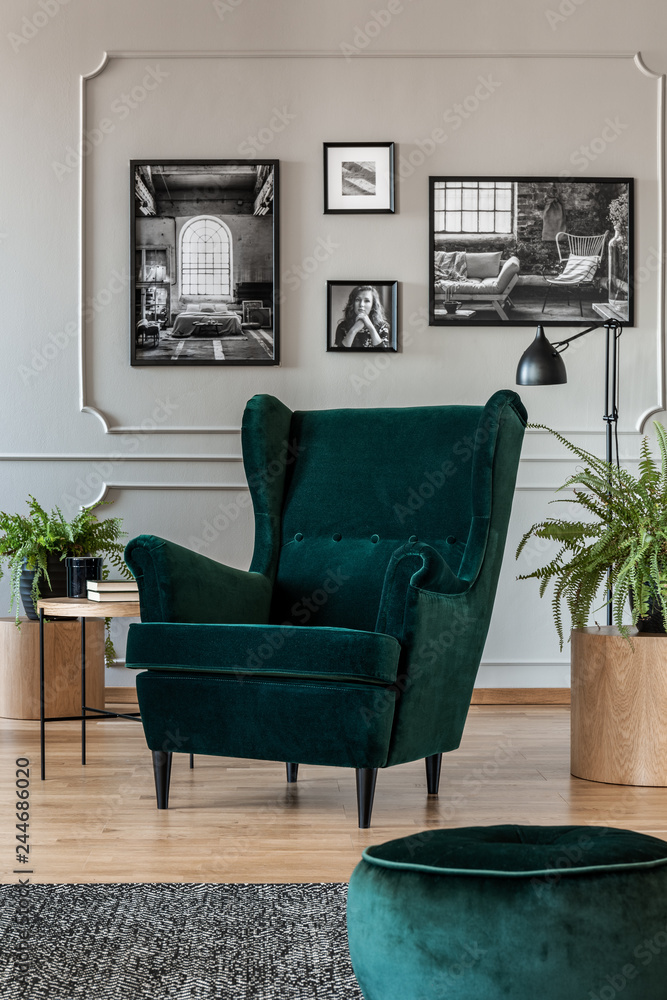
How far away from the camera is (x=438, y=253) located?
4000 millimetres

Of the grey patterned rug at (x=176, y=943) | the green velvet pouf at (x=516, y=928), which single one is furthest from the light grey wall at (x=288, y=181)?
the green velvet pouf at (x=516, y=928)

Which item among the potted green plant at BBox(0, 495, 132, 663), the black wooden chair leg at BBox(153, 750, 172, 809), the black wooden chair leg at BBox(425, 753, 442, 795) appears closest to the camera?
the black wooden chair leg at BBox(153, 750, 172, 809)

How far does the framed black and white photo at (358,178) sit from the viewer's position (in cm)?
398

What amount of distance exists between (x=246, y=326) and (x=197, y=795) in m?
2.04

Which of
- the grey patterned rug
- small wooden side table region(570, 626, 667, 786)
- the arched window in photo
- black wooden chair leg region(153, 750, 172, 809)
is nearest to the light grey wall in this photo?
the arched window in photo

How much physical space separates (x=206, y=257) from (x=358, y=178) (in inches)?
27.6

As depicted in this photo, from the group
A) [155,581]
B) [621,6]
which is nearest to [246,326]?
[155,581]

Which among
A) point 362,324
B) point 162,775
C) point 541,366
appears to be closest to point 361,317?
point 362,324

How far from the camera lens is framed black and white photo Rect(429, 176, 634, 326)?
13.1ft

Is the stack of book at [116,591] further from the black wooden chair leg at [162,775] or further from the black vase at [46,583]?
the black vase at [46,583]

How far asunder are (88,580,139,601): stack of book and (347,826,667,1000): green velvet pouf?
1.71 metres

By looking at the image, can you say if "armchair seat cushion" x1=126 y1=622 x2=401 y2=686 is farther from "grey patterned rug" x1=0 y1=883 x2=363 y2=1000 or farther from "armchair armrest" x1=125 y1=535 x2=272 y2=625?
"grey patterned rug" x1=0 y1=883 x2=363 y2=1000

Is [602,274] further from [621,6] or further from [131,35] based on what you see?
[131,35]

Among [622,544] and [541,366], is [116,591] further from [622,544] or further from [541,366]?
[541,366]
